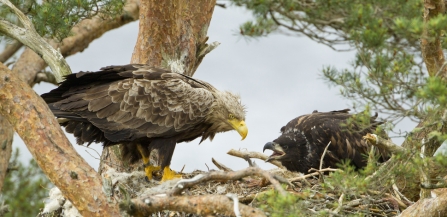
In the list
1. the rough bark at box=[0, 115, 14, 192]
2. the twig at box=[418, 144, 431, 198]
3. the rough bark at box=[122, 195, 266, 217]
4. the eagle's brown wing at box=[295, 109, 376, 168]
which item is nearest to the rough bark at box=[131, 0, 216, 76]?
the eagle's brown wing at box=[295, 109, 376, 168]

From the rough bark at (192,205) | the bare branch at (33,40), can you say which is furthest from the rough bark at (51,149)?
the bare branch at (33,40)

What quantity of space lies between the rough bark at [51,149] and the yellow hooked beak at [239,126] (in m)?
2.24

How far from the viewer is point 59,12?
24.9ft

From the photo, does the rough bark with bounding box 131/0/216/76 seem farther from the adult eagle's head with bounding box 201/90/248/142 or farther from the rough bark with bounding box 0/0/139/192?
the rough bark with bounding box 0/0/139/192

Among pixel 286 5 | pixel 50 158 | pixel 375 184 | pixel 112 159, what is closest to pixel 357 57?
pixel 286 5

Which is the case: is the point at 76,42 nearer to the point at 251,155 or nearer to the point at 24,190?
the point at 24,190

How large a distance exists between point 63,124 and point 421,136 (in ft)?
11.8

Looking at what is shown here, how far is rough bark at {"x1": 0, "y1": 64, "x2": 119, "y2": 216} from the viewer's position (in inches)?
196

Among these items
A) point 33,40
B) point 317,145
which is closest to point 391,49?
point 317,145

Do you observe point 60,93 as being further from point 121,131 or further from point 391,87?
point 391,87

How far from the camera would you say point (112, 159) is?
7426 mm

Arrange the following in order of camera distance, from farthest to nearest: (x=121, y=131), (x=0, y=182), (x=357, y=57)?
(x=0, y=182) → (x=357, y=57) → (x=121, y=131)

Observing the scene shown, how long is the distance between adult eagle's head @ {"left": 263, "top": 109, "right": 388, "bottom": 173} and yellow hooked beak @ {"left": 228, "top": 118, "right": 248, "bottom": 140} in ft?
1.93

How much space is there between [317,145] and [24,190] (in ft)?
19.0
